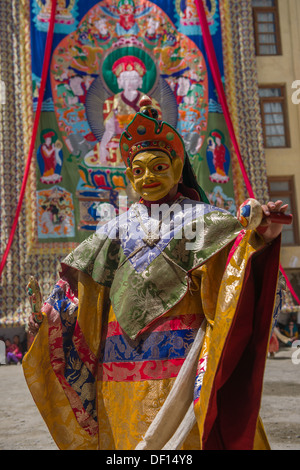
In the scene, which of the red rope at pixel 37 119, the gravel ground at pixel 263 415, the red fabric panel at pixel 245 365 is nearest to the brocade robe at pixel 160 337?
the red fabric panel at pixel 245 365

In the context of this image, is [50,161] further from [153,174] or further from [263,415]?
[153,174]

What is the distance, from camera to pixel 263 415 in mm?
3752

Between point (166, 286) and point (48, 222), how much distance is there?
6.63 metres

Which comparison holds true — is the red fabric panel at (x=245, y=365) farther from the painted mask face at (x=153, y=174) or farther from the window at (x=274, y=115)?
the window at (x=274, y=115)

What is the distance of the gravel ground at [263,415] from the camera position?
10.2ft

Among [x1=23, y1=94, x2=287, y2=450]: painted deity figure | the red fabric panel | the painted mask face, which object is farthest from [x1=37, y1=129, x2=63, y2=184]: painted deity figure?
the red fabric panel

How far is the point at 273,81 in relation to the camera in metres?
10.0

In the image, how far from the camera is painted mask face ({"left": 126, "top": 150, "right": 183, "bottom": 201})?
2111 millimetres

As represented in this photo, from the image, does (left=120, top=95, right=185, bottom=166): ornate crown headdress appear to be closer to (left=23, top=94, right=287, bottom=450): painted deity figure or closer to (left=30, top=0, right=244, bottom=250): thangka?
(left=23, top=94, right=287, bottom=450): painted deity figure

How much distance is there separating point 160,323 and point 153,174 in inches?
24.2

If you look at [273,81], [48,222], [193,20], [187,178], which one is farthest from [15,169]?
[187,178]

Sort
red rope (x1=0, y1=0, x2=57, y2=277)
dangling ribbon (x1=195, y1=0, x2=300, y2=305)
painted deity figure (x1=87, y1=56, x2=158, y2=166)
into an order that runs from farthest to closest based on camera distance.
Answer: painted deity figure (x1=87, y1=56, x2=158, y2=166) → dangling ribbon (x1=195, y1=0, x2=300, y2=305) → red rope (x1=0, y1=0, x2=57, y2=277)

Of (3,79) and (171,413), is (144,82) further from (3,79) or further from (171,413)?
(171,413)

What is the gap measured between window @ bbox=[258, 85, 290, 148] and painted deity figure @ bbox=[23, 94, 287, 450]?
27.5 ft
